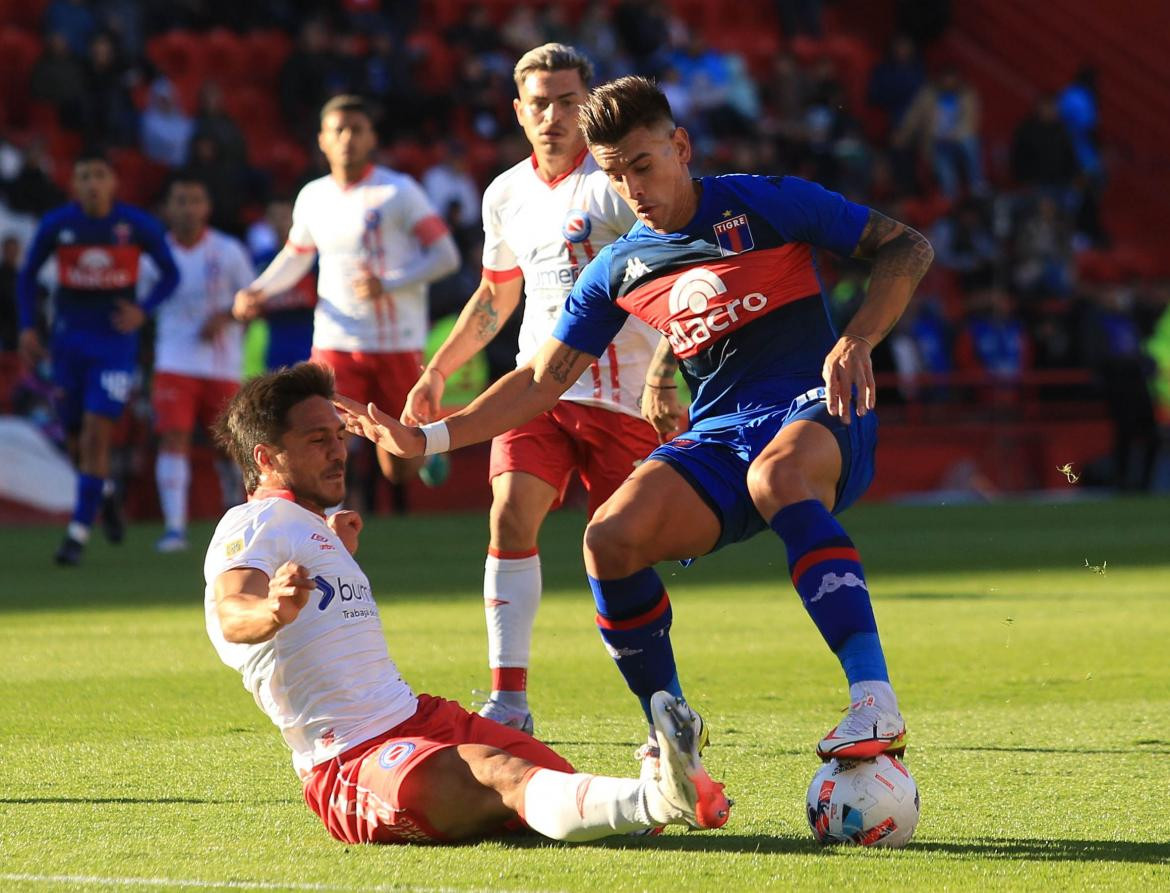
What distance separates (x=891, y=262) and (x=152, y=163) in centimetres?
1625

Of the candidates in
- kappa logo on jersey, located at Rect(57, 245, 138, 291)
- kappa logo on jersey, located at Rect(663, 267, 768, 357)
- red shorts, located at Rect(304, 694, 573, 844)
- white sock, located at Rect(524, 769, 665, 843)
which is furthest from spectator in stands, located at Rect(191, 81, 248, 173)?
white sock, located at Rect(524, 769, 665, 843)

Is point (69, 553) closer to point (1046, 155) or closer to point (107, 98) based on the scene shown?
point (107, 98)

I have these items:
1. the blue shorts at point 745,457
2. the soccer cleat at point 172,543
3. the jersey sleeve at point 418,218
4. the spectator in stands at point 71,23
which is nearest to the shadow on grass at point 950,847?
the blue shorts at point 745,457

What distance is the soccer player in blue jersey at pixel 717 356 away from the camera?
16.6 ft

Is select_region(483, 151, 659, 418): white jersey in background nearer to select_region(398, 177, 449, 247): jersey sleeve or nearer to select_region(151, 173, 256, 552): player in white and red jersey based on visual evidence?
select_region(398, 177, 449, 247): jersey sleeve

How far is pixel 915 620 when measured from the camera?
396 inches

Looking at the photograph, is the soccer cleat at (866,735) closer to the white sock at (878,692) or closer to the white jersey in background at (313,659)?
the white sock at (878,692)

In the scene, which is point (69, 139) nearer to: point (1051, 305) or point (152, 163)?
point (152, 163)

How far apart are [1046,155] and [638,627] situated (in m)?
22.4

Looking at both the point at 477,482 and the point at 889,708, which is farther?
the point at 477,482

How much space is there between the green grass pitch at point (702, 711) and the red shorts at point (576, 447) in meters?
0.86

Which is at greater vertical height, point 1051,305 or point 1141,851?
point 1051,305

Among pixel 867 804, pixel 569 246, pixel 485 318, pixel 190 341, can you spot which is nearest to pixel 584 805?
pixel 867 804

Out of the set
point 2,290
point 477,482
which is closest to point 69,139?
point 2,290
